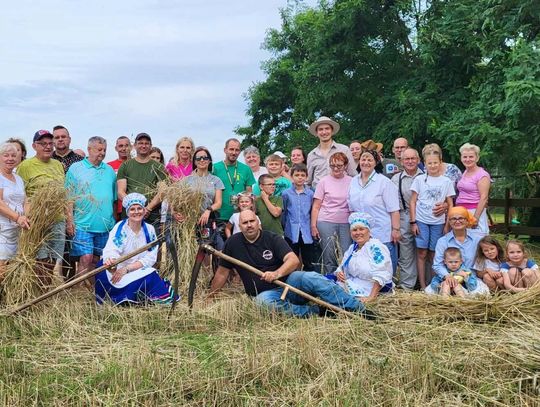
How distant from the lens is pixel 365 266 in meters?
5.39

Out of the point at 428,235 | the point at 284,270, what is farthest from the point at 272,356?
the point at 428,235

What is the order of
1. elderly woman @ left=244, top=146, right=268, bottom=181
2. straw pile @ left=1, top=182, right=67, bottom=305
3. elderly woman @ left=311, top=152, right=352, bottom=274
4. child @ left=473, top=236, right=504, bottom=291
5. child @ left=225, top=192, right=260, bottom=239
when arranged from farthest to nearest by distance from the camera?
elderly woman @ left=244, top=146, right=268, bottom=181, elderly woman @ left=311, top=152, right=352, bottom=274, child @ left=225, top=192, right=260, bottom=239, child @ left=473, top=236, right=504, bottom=291, straw pile @ left=1, top=182, right=67, bottom=305

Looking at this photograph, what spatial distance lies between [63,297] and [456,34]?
30.4 feet

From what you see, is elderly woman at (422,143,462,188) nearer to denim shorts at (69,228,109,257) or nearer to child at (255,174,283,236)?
child at (255,174,283,236)

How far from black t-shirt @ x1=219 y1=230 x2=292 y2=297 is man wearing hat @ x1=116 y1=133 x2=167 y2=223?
1139 mm

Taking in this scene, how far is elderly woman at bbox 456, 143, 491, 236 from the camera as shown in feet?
20.4

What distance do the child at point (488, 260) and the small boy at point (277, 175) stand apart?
84.7 inches

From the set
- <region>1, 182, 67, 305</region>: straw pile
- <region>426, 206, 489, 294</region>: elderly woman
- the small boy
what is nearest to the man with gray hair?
<region>1, 182, 67, 305</region>: straw pile

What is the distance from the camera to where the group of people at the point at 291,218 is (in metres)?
5.39

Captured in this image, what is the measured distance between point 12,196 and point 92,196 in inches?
29.4

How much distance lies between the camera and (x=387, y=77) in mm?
16062

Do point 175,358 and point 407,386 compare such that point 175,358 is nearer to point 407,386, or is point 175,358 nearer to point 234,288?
point 407,386

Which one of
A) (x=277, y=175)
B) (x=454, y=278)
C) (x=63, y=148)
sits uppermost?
(x=63, y=148)

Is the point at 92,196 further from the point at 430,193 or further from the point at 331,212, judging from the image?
the point at 430,193
